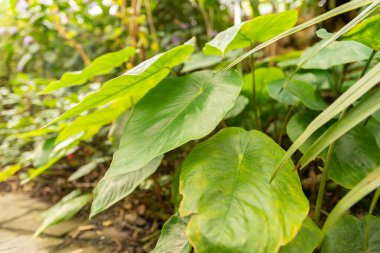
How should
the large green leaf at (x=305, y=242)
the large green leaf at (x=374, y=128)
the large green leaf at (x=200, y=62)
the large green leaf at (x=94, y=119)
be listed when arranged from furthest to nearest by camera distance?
the large green leaf at (x=200, y=62)
the large green leaf at (x=94, y=119)
the large green leaf at (x=374, y=128)
the large green leaf at (x=305, y=242)

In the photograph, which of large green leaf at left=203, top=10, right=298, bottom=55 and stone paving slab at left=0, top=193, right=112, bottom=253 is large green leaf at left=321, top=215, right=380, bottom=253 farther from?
stone paving slab at left=0, top=193, right=112, bottom=253

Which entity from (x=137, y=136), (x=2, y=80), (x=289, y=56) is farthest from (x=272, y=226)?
(x=2, y=80)

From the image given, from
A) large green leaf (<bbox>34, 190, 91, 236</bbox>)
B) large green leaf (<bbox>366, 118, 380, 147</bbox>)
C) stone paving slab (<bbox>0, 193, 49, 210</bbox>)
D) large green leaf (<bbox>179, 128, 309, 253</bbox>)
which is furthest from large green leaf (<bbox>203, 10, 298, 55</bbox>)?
stone paving slab (<bbox>0, 193, 49, 210</bbox>)

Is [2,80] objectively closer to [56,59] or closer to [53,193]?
[56,59]

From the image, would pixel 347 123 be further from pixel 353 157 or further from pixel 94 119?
pixel 94 119

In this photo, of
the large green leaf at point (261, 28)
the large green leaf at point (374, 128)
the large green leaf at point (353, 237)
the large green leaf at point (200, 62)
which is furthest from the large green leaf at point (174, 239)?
the large green leaf at point (200, 62)

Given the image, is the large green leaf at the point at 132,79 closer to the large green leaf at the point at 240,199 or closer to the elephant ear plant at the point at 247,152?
the elephant ear plant at the point at 247,152

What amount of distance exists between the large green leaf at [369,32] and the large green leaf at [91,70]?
22.8 inches

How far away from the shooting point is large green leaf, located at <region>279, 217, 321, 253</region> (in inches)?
20.1

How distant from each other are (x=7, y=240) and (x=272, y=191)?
99 cm

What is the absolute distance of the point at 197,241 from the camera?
17.6 inches

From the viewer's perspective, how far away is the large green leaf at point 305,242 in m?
0.51

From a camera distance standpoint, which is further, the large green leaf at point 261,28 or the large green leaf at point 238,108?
the large green leaf at point 238,108

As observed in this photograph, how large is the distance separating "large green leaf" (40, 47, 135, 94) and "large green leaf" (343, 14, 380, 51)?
578mm
